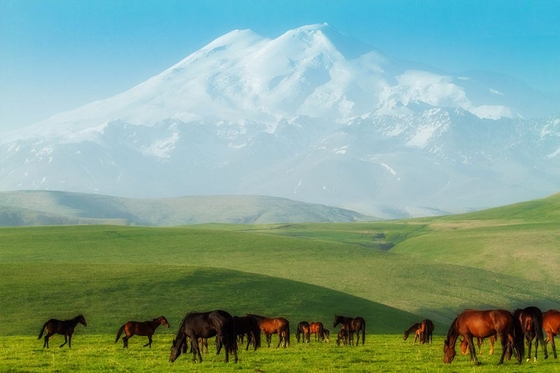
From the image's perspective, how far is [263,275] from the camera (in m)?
79.2

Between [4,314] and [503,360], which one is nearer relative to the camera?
[503,360]

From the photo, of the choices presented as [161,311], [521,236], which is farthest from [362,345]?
[521,236]

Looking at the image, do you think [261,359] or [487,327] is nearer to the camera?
[487,327]

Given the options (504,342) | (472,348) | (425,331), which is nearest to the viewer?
(504,342)

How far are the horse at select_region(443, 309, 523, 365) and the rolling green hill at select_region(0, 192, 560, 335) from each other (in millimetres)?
28935

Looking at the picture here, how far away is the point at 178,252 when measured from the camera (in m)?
116

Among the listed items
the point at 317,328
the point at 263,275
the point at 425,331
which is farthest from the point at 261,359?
the point at 263,275

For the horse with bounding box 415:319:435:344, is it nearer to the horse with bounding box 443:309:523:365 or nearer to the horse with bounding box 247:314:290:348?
the horse with bounding box 247:314:290:348

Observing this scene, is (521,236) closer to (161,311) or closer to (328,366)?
(161,311)

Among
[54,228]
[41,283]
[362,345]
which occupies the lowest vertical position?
[362,345]

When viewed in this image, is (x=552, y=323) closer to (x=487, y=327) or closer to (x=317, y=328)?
(x=487, y=327)

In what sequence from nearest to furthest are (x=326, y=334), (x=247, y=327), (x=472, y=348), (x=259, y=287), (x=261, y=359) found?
(x=472, y=348)
(x=261, y=359)
(x=247, y=327)
(x=326, y=334)
(x=259, y=287)

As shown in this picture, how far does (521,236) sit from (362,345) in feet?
373

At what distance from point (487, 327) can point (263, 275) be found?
2081 inches
